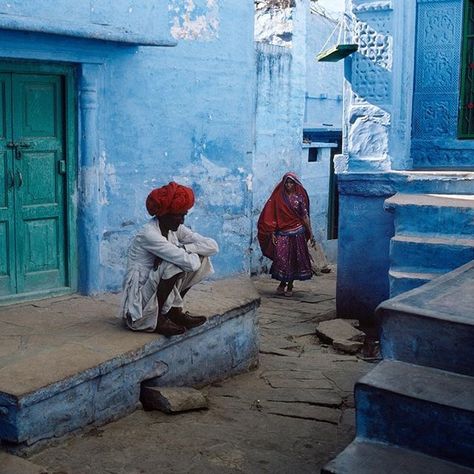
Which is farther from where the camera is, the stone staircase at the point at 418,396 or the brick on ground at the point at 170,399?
the brick on ground at the point at 170,399

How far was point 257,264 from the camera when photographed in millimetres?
12156

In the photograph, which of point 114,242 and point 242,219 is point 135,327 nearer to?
point 114,242

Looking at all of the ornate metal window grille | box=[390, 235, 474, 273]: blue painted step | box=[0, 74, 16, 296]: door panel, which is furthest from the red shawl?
box=[0, 74, 16, 296]: door panel

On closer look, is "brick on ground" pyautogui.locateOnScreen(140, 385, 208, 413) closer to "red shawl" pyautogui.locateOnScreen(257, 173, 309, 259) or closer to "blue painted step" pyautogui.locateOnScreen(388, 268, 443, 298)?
"blue painted step" pyautogui.locateOnScreen(388, 268, 443, 298)

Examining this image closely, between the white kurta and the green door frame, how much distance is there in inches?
48.2

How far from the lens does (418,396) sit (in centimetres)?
344

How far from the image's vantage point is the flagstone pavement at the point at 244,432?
4.25 metres

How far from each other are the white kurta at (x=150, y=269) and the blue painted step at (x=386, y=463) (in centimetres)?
201

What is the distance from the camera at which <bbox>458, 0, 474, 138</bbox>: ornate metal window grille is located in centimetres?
790

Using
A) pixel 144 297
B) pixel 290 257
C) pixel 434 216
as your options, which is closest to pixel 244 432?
pixel 144 297

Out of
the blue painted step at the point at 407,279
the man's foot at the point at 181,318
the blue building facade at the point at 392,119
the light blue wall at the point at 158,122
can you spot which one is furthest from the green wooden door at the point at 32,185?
the blue building facade at the point at 392,119

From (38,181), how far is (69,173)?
28 cm

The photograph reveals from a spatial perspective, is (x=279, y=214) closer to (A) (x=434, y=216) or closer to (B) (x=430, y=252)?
(A) (x=434, y=216)

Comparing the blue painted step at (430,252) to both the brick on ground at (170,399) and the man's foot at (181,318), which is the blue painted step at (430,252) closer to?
the man's foot at (181,318)
